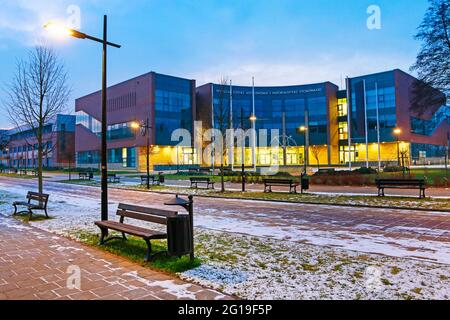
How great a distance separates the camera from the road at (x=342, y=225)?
676cm

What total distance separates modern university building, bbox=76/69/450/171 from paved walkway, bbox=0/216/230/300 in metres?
50.1

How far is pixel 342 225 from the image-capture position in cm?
922

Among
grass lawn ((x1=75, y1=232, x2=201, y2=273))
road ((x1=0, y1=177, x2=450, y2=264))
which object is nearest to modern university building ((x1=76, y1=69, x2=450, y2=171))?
road ((x1=0, y1=177, x2=450, y2=264))

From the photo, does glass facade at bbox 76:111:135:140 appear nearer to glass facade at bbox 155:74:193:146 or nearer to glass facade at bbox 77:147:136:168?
glass facade at bbox 77:147:136:168

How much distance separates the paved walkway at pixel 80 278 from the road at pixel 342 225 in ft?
11.5

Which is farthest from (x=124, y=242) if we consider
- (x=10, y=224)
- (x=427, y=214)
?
(x=427, y=214)

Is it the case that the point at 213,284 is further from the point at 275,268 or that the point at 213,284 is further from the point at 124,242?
the point at 124,242

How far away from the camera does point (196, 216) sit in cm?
1123

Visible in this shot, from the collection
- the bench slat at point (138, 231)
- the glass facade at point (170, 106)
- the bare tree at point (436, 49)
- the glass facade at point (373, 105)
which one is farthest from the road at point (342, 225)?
the glass facade at point (373, 105)

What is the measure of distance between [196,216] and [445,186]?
656 inches

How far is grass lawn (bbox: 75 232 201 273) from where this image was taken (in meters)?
5.43

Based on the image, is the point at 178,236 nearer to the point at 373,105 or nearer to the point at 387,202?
the point at 387,202
